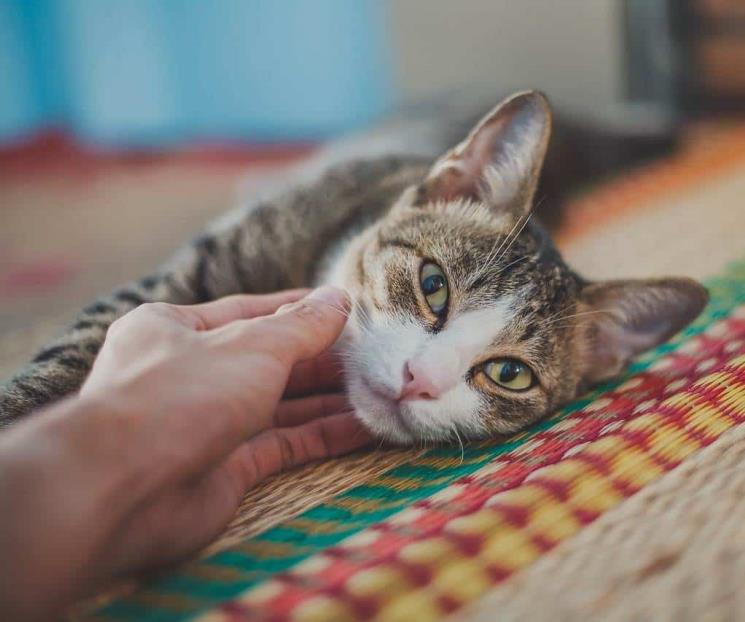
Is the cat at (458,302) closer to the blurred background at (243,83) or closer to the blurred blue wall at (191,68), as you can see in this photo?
the blurred background at (243,83)

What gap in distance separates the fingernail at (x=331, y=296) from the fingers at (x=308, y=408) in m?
0.17

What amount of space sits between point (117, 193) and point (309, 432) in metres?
3.08

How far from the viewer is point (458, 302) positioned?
4.16 ft

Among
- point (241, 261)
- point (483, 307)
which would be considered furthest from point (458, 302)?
point (241, 261)

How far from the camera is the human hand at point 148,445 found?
683 mm

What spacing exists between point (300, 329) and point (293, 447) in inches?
10.4

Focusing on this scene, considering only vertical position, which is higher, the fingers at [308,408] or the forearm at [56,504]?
the forearm at [56,504]

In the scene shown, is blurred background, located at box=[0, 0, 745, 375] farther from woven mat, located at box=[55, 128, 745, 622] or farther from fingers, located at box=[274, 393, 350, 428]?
woven mat, located at box=[55, 128, 745, 622]

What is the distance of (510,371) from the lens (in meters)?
1.28

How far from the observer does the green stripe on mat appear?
0.77m

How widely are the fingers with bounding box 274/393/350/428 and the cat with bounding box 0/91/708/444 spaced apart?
0.06 m

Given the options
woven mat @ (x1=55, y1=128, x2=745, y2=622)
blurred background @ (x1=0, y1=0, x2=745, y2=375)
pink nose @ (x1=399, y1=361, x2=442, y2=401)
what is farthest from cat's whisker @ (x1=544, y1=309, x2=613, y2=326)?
blurred background @ (x1=0, y1=0, x2=745, y2=375)

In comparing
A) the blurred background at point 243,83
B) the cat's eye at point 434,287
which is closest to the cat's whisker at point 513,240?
the cat's eye at point 434,287

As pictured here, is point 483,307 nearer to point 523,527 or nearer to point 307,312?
point 307,312
